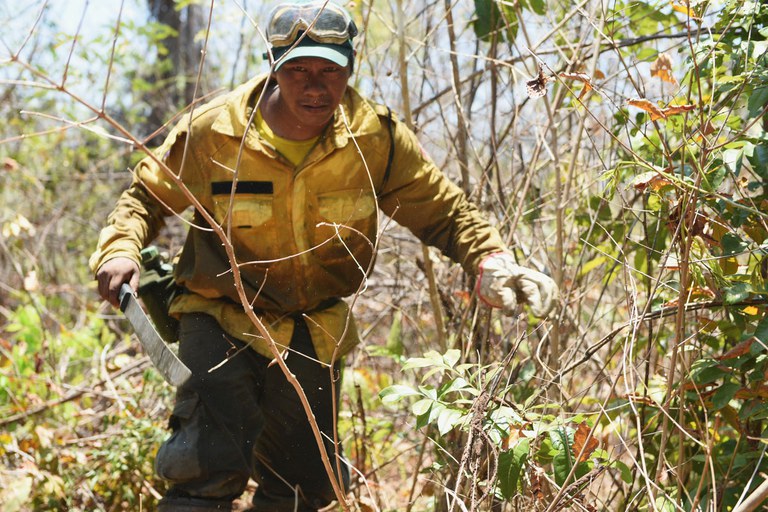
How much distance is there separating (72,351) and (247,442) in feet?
8.02

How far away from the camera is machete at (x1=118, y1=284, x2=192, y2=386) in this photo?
2420mm

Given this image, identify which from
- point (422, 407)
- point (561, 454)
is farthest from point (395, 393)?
point (561, 454)

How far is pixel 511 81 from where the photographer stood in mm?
3791

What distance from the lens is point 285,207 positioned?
3.17 meters

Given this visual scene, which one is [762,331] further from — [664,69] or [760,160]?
[664,69]

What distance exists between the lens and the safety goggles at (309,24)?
3068 mm

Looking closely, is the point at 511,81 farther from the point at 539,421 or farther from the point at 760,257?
the point at 539,421

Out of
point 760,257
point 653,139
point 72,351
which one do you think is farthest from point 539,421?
point 72,351

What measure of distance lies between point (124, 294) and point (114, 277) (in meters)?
0.09

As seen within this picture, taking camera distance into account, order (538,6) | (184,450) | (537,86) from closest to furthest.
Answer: (537,86), (184,450), (538,6)

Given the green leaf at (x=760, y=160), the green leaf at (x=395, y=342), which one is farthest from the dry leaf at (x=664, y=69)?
the green leaf at (x=395, y=342)

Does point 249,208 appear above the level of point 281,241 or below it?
above

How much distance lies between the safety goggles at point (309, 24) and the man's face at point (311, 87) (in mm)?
93

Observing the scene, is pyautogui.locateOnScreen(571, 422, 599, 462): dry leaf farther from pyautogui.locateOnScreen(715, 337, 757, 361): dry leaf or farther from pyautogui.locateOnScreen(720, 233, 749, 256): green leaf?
pyautogui.locateOnScreen(720, 233, 749, 256): green leaf
